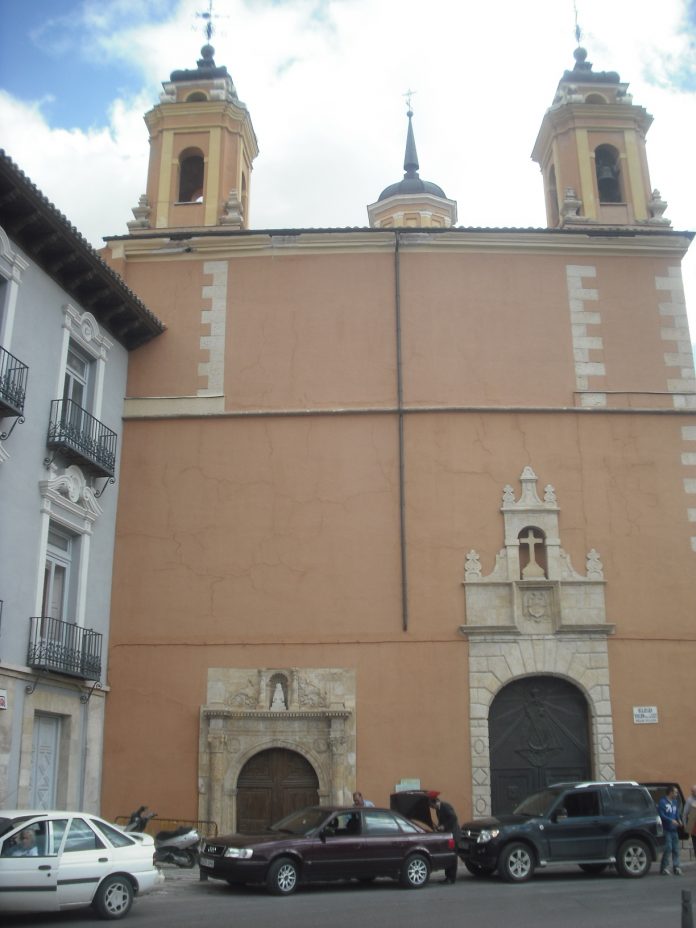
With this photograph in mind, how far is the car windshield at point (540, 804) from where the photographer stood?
47.3ft

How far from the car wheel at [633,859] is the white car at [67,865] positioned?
6.72 meters

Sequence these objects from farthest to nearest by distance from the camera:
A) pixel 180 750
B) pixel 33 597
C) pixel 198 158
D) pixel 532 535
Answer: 1. pixel 198 158
2. pixel 532 535
3. pixel 180 750
4. pixel 33 597

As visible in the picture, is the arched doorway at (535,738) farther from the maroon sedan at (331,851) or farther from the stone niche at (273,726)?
the maroon sedan at (331,851)

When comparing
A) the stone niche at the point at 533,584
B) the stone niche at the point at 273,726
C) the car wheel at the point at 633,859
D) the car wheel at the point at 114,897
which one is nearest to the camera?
the car wheel at the point at 114,897

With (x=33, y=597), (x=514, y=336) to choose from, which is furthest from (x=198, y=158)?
(x=33, y=597)

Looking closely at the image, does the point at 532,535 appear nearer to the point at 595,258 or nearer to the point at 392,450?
the point at 392,450

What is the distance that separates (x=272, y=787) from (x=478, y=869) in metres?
4.25

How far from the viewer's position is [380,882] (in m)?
14.4

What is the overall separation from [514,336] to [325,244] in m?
4.17

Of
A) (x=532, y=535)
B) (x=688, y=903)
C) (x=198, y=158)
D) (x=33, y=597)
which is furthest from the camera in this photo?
(x=198, y=158)

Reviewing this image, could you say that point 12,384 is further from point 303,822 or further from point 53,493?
point 303,822

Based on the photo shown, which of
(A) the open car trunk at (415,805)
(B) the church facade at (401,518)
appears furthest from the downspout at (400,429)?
(A) the open car trunk at (415,805)

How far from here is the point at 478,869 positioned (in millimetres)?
14438

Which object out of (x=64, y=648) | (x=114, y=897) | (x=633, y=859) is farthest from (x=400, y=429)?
(x=114, y=897)
